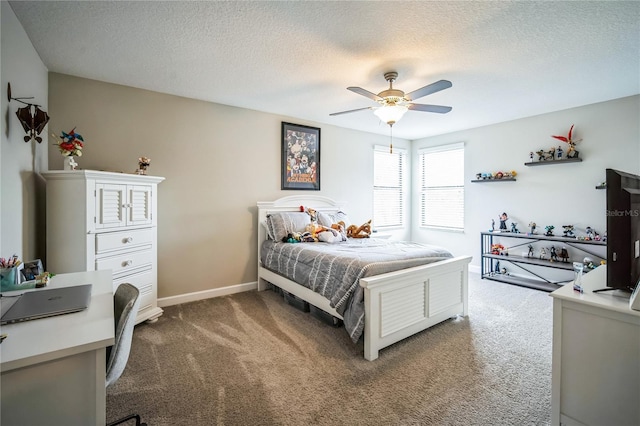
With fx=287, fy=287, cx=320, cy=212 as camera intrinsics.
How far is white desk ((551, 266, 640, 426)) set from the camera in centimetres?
126

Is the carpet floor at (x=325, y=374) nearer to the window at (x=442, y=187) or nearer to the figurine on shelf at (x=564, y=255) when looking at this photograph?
the figurine on shelf at (x=564, y=255)

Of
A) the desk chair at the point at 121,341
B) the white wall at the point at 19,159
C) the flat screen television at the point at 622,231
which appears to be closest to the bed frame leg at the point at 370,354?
the flat screen television at the point at 622,231

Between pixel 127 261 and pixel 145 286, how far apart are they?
0.35 m

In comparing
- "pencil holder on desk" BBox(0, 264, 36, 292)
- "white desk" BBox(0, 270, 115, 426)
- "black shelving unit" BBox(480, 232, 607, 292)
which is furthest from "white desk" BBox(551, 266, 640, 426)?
"black shelving unit" BBox(480, 232, 607, 292)

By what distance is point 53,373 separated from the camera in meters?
0.93

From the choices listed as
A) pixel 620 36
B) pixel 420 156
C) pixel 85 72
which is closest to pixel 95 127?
pixel 85 72

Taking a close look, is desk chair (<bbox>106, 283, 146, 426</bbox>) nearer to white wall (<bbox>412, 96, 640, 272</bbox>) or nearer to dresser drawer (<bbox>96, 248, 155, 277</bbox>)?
dresser drawer (<bbox>96, 248, 155, 277</bbox>)

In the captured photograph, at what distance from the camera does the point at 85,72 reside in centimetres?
279

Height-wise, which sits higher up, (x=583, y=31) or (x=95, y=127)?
(x=583, y=31)

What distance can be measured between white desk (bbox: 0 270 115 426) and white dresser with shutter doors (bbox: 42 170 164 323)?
1.56 m

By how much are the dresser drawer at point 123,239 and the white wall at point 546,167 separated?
490 cm

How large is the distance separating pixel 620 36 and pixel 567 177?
2.31 m

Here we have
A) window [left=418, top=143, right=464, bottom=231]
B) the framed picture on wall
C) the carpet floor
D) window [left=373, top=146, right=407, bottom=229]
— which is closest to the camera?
the carpet floor

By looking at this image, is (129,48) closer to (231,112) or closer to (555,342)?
(231,112)
